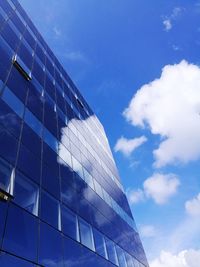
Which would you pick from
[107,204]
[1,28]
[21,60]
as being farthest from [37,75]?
[107,204]

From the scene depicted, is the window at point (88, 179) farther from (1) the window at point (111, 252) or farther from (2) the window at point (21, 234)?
(2) the window at point (21, 234)

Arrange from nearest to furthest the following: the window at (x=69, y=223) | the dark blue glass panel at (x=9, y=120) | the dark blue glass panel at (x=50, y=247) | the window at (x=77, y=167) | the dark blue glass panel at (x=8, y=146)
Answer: the dark blue glass panel at (x=50, y=247) → the dark blue glass panel at (x=8, y=146) → the dark blue glass panel at (x=9, y=120) → the window at (x=69, y=223) → the window at (x=77, y=167)

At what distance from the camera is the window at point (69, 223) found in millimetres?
10997

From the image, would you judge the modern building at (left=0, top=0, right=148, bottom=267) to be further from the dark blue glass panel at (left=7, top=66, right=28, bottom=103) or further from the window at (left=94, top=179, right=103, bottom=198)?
the window at (left=94, top=179, right=103, bottom=198)

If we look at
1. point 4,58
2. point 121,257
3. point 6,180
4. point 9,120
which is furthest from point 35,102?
point 121,257

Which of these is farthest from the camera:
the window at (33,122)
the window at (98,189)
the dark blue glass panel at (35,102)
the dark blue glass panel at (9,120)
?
the window at (98,189)

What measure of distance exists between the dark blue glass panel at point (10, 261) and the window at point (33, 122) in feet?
23.9

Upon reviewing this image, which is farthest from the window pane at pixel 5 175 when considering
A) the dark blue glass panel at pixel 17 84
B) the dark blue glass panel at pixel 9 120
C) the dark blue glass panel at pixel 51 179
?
the dark blue glass panel at pixel 17 84

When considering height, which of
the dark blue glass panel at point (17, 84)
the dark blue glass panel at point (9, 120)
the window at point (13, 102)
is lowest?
the dark blue glass panel at point (9, 120)

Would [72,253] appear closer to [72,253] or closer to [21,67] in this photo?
[72,253]

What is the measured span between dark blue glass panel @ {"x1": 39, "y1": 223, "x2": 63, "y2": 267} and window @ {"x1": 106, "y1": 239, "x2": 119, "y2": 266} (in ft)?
19.9

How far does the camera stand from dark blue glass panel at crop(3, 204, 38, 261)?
7.35 m

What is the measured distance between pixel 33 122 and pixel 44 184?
4157 mm

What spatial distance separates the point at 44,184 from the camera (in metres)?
11.1
